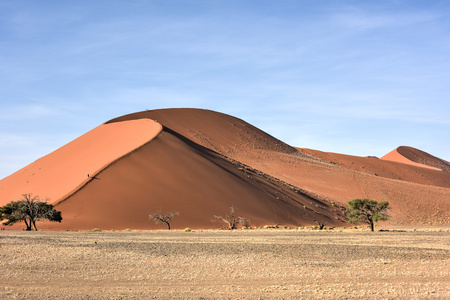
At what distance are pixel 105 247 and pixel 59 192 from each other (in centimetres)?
2970

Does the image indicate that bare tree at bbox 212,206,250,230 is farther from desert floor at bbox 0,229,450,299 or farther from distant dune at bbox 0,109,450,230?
desert floor at bbox 0,229,450,299

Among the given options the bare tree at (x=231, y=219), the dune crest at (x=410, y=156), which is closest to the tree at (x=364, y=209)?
the bare tree at (x=231, y=219)

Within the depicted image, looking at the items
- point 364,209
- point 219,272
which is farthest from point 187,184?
point 219,272

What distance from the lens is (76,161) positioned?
6041 centimetres

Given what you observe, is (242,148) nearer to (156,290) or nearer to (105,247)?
(105,247)

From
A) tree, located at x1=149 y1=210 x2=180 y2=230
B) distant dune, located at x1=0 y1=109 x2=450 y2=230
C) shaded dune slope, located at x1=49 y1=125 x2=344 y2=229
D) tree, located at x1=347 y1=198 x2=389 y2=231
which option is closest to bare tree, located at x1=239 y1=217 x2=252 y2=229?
distant dune, located at x1=0 y1=109 x2=450 y2=230

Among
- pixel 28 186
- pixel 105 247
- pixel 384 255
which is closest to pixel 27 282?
pixel 105 247

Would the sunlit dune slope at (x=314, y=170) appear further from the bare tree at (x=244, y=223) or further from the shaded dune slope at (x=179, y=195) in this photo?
the bare tree at (x=244, y=223)

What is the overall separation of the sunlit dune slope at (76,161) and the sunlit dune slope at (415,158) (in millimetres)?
87660

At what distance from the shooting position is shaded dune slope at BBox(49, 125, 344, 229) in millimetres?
45038

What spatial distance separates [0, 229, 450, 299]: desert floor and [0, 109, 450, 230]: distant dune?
79.7ft

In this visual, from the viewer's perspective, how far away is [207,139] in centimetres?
8569

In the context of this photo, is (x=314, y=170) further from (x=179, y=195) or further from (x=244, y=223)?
(x=244, y=223)

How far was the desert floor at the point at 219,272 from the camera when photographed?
12344mm
